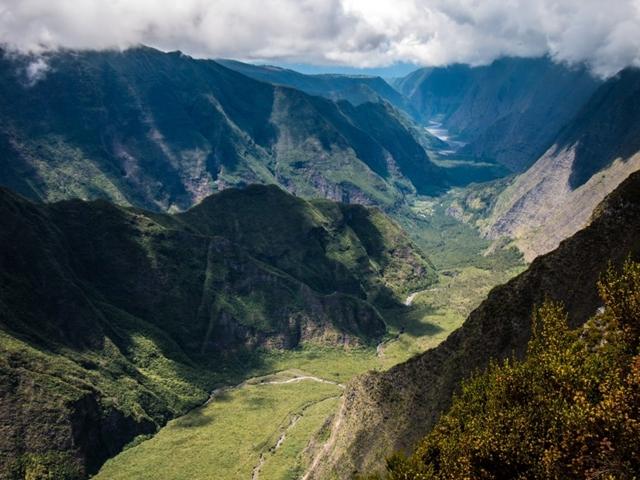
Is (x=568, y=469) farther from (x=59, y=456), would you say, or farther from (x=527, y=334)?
(x=59, y=456)

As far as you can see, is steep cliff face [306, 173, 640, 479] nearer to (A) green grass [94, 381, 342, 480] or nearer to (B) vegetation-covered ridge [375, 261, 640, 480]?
(B) vegetation-covered ridge [375, 261, 640, 480]

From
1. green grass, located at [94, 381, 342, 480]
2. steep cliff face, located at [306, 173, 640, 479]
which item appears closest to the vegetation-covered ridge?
steep cliff face, located at [306, 173, 640, 479]

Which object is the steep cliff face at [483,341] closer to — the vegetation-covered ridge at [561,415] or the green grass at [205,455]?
the vegetation-covered ridge at [561,415]

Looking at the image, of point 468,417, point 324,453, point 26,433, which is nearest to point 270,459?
point 324,453

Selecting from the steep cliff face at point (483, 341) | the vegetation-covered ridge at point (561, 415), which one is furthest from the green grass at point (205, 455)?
the vegetation-covered ridge at point (561, 415)

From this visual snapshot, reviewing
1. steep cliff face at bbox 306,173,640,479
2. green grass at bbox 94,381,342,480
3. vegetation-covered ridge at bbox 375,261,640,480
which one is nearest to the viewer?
vegetation-covered ridge at bbox 375,261,640,480

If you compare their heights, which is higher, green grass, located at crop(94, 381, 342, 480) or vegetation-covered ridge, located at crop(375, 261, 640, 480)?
vegetation-covered ridge, located at crop(375, 261, 640, 480)

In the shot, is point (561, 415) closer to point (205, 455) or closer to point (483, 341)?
point (483, 341)
